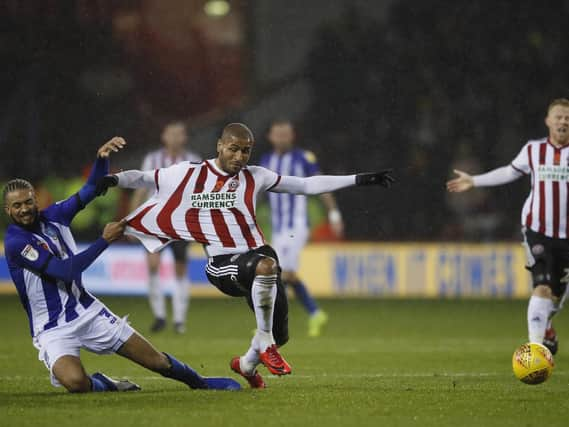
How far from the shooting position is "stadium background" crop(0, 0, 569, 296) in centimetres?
1925

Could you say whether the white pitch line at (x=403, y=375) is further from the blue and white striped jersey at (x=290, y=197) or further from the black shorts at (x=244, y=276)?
the blue and white striped jersey at (x=290, y=197)

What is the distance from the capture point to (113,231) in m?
7.17

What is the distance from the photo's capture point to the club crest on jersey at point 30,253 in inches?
278

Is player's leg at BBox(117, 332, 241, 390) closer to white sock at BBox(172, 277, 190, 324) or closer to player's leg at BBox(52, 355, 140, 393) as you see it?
player's leg at BBox(52, 355, 140, 393)

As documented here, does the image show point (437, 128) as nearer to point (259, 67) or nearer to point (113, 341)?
point (259, 67)

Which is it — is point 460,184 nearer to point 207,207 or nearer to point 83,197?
point 207,207

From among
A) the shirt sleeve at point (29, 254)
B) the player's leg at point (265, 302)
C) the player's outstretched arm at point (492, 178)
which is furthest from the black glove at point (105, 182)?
the player's outstretched arm at point (492, 178)

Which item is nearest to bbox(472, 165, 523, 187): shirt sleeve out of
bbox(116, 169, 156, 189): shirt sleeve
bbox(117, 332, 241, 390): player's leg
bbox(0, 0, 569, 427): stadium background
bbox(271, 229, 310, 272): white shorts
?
bbox(116, 169, 156, 189): shirt sleeve

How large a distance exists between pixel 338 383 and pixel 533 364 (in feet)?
4.41

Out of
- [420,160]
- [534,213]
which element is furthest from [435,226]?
[534,213]

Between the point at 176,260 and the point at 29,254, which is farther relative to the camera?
the point at 176,260

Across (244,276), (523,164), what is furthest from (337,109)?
(244,276)

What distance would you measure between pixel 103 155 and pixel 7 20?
13.2 metres

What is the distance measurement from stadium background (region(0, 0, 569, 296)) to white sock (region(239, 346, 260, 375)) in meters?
10.9
